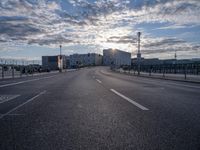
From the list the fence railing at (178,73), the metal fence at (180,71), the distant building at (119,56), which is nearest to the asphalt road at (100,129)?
the fence railing at (178,73)

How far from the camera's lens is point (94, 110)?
25.9 feet

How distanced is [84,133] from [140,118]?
2089mm

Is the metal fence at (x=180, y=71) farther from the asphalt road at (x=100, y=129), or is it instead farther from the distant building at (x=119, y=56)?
the distant building at (x=119, y=56)

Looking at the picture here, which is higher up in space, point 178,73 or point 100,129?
point 178,73

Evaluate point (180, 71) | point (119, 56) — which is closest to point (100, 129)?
point (180, 71)

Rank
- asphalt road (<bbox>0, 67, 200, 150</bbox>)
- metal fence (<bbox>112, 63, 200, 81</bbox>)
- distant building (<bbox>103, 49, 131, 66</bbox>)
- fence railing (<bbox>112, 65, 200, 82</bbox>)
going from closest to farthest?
asphalt road (<bbox>0, 67, 200, 150</bbox>), fence railing (<bbox>112, 65, 200, 82</bbox>), metal fence (<bbox>112, 63, 200, 81</bbox>), distant building (<bbox>103, 49, 131, 66</bbox>)

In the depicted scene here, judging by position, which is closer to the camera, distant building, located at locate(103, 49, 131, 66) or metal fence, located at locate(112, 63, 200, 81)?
metal fence, located at locate(112, 63, 200, 81)

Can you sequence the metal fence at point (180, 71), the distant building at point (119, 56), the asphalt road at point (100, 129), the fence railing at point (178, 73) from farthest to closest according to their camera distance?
the distant building at point (119, 56), the metal fence at point (180, 71), the fence railing at point (178, 73), the asphalt road at point (100, 129)

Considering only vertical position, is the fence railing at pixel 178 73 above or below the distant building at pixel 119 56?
below

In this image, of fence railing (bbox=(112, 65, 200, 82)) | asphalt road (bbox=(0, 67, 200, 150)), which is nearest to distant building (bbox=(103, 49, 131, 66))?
fence railing (bbox=(112, 65, 200, 82))

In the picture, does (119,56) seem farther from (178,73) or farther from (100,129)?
(100,129)

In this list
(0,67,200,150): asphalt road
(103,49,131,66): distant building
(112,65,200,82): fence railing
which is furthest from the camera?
(103,49,131,66): distant building

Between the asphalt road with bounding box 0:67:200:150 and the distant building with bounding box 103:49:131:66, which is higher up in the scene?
the distant building with bounding box 103:49:131:66

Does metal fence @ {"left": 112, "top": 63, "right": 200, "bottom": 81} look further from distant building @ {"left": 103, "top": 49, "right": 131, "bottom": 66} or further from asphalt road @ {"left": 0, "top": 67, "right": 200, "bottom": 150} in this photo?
distant building @ {"left": 103, "top": 49, "right": 131, "bottom": 66}
